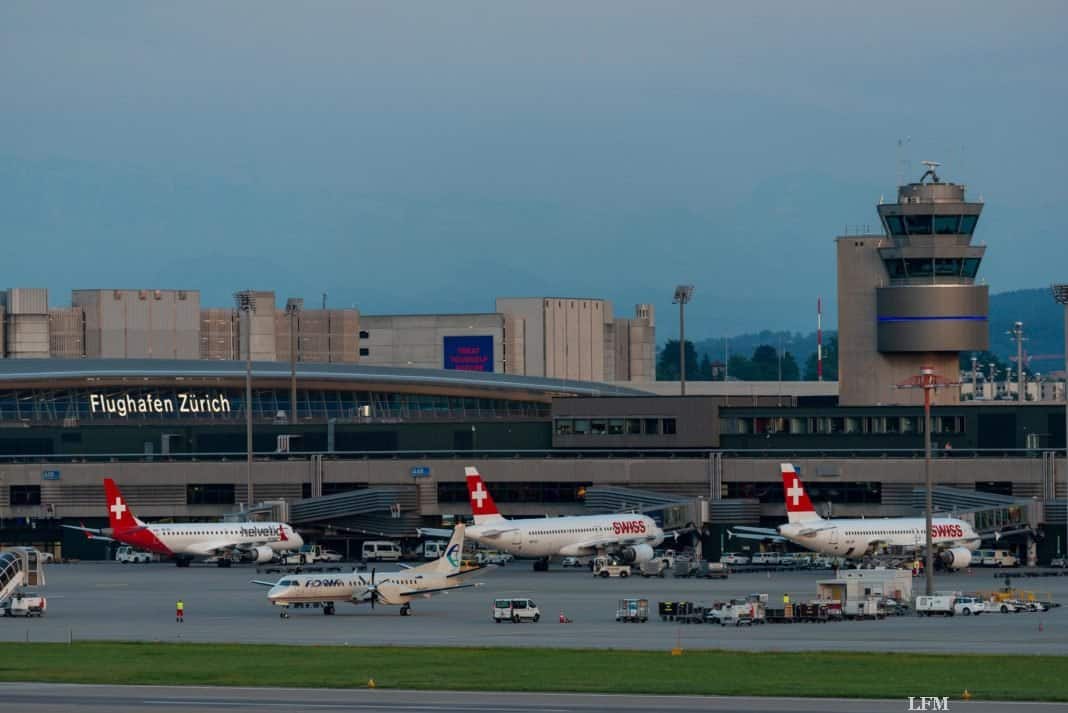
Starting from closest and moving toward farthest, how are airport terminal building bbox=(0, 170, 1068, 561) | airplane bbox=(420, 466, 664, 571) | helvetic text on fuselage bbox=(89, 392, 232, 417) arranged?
airplane bbox=(420, 466, 664, 571) → airport terminal building bbox=(0, 170, 1068, 561) → helvetic text on fuselage bbox=(89, 392, 232, 417)

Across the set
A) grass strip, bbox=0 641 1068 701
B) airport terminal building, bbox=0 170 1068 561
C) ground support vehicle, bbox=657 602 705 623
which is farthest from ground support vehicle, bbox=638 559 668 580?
grass strip, bbox=0 641 1068 701

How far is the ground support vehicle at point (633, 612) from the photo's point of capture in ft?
256

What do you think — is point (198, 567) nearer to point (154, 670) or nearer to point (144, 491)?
point (144, 491)

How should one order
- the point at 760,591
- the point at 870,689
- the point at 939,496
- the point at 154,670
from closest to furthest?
the point at 870,689
the point at 154,670
the point at 760,591
the point at 939,496

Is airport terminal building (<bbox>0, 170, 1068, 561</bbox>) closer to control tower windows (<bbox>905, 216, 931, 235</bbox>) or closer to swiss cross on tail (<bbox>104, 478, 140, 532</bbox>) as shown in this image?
control tower windows (<bbox>905, 216, 931, 235</bbox>)

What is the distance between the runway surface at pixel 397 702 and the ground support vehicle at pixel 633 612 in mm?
25166

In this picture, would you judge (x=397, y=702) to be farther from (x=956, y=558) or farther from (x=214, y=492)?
(x=214, y=492)

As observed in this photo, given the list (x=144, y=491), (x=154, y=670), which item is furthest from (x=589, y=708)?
(x=144, y=491)

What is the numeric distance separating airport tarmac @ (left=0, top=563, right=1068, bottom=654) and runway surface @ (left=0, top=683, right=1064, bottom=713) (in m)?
15.2

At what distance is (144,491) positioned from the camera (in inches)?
5300

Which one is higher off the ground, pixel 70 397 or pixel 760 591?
pixel 70 397

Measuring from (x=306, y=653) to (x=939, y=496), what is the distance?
64.6 metres

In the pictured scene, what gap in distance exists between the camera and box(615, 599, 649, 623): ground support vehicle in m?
78.1

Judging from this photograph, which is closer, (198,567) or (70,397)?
(198,567)
